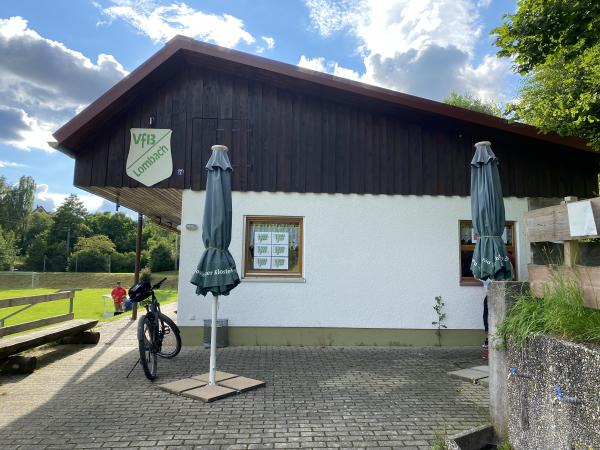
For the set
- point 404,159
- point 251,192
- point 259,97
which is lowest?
point 251,192

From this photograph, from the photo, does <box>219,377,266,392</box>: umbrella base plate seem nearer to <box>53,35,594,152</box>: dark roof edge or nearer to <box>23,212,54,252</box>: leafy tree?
<box>53,35,594,152</box>: dark roof edge

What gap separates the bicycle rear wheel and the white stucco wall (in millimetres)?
1112

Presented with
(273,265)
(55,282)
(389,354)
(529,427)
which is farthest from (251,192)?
(55,282)

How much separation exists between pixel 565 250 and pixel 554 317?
0.62 metres

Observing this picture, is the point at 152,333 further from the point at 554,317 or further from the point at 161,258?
the point at 161,258

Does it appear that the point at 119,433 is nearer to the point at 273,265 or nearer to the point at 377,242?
the point at 273,265

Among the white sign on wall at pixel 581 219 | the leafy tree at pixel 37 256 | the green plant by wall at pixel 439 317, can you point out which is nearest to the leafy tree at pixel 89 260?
the leafy tree at pixel 37 256

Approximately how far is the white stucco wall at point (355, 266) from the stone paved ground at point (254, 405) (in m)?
1.12

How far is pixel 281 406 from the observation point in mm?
4891

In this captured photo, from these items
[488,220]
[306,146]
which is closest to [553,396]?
[488,220]

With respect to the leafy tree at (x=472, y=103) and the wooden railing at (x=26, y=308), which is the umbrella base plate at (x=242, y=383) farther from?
the leafy tree at (x=472, y=103)

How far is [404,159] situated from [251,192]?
3245mm

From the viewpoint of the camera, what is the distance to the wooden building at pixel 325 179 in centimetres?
845

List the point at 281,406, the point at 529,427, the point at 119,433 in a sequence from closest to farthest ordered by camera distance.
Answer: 1. the point at 529,427
2. the point at 119,433
3. the point at 281,406
